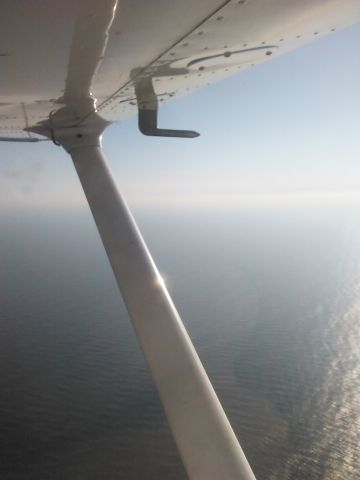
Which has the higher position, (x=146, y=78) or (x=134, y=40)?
(x=146, y=78)

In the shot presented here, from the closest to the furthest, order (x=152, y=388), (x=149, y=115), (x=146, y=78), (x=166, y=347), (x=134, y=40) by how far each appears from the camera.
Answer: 1. (x=134, y=40)
2. (x=166, y=347)
3. (x=146, y=78)
4. (x=149, y=115)
5. (x=152, y=388)

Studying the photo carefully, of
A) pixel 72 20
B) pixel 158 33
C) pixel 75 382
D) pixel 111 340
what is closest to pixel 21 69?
pixel 72 20

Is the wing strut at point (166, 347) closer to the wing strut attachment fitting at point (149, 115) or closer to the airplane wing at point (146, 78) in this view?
the airplane wing at point (146, 78)

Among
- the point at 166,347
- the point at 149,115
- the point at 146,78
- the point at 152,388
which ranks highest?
the point at 146,78

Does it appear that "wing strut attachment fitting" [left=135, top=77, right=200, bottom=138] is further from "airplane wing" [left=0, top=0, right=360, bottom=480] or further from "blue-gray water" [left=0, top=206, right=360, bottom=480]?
"blue-gray water" [left=0, top=206, right=360, bottom=480]

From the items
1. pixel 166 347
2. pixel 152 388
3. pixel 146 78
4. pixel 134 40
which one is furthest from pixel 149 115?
pixel 152 388

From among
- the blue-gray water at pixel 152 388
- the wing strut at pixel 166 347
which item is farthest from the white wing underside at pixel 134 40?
the blue-gray water at pixel 152 388

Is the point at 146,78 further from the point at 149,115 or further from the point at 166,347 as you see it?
the point at 166,347
